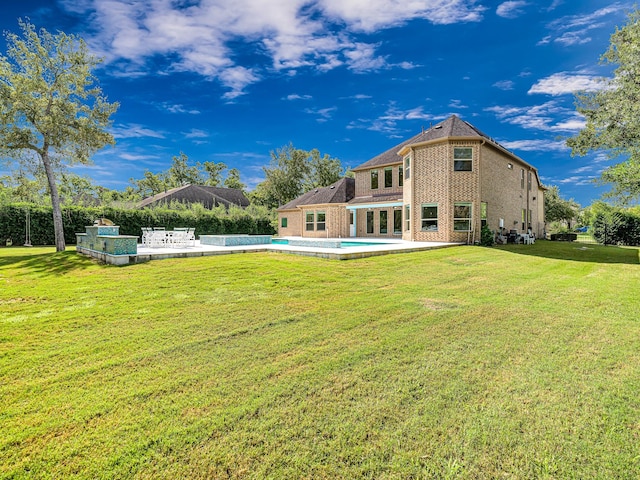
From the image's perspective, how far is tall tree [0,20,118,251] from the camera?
13.9 meters

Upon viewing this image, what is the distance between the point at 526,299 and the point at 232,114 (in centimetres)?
3640

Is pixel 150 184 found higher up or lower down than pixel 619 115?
higher up

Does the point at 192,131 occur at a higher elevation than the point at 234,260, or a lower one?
higher

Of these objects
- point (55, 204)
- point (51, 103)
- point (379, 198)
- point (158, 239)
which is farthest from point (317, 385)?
point (379, 198)

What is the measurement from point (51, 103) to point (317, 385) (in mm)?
18734

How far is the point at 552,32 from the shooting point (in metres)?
17.2

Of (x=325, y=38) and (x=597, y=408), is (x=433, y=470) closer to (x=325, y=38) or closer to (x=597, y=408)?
(x=597, y=408)

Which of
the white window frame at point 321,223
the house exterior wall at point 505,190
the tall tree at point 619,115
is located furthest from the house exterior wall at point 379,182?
the tall tree at point 619,115

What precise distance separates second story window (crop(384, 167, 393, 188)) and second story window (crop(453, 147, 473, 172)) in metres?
8.04

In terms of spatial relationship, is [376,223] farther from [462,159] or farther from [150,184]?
[150,184]

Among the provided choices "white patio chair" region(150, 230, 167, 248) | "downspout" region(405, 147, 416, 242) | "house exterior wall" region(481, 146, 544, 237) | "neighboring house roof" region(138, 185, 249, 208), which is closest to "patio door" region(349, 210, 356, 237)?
"downspout" region(405, 147, 416, 242)

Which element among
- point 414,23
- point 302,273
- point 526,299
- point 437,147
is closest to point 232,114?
point 414,23

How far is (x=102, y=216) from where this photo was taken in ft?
67.6

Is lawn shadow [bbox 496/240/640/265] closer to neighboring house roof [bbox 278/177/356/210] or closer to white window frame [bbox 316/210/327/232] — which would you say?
neighboring house roof [bbox 278/177/356/210]
